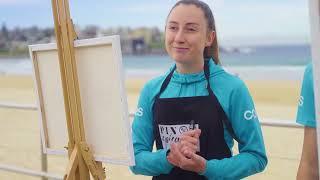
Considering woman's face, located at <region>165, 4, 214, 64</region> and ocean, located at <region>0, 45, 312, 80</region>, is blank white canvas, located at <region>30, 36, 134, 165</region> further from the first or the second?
ocean, located at <region>0, 45, 312, 80</region>

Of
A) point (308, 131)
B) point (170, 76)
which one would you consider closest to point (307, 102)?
point (308, 131)

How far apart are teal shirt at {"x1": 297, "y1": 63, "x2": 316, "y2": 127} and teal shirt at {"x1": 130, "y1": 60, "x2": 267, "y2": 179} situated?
26 cm

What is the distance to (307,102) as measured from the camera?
1.87 metres

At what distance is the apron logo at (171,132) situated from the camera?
2180 mm

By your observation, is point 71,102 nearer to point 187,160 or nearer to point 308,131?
point 187,160

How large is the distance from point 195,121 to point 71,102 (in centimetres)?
52

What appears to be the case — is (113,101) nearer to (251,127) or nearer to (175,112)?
(175,112)

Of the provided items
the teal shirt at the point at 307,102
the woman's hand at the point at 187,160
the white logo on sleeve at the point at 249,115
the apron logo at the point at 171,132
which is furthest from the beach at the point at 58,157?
the teal shirt at the point at 307,102

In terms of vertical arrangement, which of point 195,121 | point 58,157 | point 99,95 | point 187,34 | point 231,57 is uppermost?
point 187,34

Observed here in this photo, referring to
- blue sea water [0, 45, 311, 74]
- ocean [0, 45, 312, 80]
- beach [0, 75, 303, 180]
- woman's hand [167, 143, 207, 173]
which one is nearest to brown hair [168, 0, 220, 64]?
woman's hand [167, 143, 207, 173]

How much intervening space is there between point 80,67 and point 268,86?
20.1 metres

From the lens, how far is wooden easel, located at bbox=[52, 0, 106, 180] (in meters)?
2.15

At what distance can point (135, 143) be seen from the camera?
229 centimetres

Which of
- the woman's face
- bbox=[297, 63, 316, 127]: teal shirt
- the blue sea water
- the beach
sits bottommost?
the blue sea water
